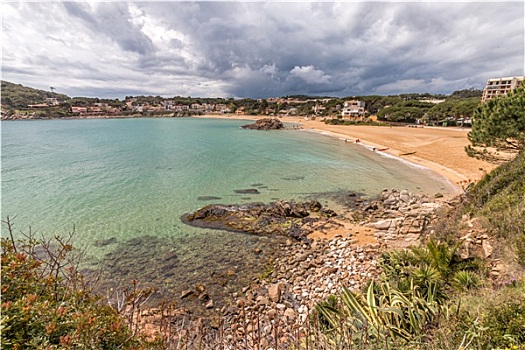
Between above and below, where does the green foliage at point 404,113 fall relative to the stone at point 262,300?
above

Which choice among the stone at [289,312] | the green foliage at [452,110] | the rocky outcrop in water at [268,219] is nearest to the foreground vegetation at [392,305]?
the stone at [289,312]

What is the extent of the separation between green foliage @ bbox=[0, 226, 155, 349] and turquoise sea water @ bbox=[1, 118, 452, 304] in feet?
23.3

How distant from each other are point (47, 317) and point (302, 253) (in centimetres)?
956

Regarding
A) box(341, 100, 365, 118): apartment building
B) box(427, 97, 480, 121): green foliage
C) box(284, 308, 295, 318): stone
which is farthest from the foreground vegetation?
box(341, 100, 365, 118): apartment building

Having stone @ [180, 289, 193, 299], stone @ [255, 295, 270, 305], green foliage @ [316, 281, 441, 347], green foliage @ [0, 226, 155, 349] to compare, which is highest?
green foliage @ [0, 226, 155, 349]

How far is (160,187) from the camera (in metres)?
22.4

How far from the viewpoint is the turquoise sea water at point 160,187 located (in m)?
12.9

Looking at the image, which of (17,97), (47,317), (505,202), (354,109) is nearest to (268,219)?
(505,202)

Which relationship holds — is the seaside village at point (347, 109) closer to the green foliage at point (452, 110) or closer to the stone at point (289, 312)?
the green foliage at point (452, 110)

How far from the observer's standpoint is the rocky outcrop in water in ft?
45.2

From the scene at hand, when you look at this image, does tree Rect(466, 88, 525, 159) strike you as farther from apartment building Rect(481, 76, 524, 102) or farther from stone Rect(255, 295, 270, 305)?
apartment building Rect(481, 76, 524, 102)

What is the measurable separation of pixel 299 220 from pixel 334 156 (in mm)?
24492

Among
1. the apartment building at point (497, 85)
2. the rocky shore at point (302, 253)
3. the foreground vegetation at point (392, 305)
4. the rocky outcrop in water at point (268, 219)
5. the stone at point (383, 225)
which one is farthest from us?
the apartment building at point (497, 85)

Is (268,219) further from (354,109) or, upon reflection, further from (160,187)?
(354,109)
